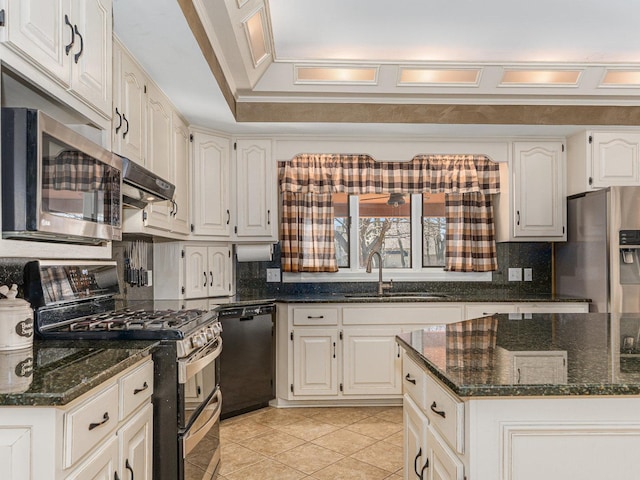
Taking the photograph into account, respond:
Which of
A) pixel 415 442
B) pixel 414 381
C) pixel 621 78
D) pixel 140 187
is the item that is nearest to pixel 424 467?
pixel 415 442

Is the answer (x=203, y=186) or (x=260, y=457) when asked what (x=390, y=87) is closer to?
(x=203, y=186)

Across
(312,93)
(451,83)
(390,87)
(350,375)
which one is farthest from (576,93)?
(350,375)

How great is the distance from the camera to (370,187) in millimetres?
4246

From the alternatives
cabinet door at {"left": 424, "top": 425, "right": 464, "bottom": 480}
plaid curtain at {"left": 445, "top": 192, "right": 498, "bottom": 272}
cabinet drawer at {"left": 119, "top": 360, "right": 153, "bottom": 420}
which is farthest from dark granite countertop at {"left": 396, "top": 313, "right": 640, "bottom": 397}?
plaid curtain at {"left": 445, "top": 192, "right": 498, "bottom": 272}

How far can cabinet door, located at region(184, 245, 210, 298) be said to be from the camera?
3.64 meters

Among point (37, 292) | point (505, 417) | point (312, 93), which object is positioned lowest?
point (505, 417)

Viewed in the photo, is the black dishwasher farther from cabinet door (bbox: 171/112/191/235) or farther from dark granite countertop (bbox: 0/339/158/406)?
dark granite countertop (bbox: 0/339/158/406)

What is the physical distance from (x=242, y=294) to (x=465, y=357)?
286 centimetres

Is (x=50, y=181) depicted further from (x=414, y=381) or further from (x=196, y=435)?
(x=414, y=381)

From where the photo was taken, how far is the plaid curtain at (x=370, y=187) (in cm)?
424

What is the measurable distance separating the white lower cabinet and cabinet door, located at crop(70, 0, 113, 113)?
1.01 metres

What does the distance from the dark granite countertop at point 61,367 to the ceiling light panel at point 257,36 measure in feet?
5.78

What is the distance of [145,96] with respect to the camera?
266 cm

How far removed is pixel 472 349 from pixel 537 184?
9.19ft
